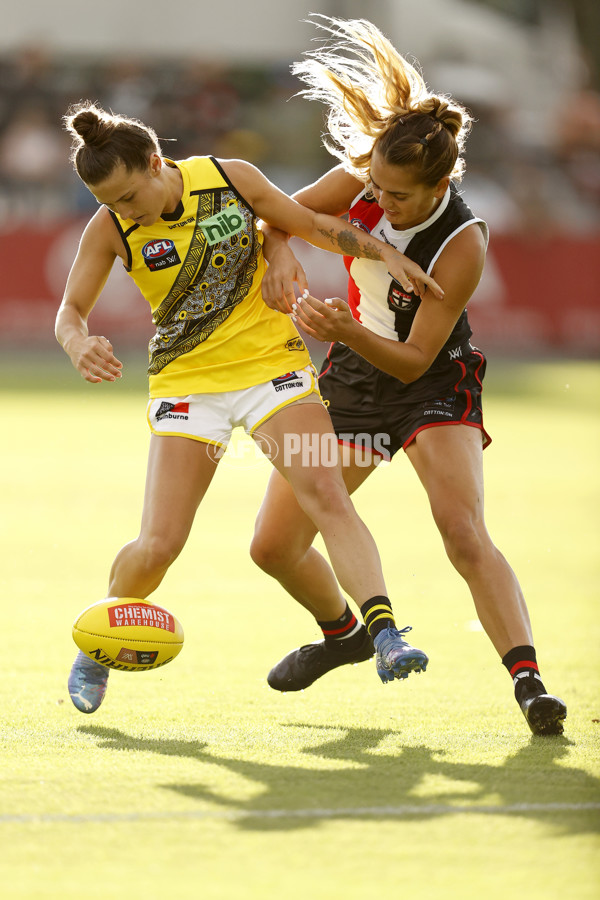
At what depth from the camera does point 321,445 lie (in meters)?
4.69

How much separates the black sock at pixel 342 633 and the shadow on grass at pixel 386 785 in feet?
2.58

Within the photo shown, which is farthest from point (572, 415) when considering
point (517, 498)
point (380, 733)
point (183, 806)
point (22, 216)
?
point (183, 806)

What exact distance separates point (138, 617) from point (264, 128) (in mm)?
19429

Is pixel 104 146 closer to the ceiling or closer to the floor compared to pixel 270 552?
closer to the ceiling

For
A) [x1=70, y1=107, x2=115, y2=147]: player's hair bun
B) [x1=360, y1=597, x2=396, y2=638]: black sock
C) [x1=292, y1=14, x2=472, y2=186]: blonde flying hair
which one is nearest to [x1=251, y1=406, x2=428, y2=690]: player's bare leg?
[x1=360, y1=597, x2=396, y2=638]: black sock

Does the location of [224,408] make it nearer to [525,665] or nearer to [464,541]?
[464,541]

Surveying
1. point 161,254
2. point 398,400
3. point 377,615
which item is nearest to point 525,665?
point 377,615

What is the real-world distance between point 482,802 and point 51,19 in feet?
70.5

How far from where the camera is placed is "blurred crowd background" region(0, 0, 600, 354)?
19.8 metres

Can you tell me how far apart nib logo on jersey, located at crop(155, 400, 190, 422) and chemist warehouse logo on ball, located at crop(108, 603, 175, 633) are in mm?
698

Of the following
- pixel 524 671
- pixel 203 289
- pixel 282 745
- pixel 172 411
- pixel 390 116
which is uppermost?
pixel 390 116

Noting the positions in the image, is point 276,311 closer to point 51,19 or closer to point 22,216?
point 22,216

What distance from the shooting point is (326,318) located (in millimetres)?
4410

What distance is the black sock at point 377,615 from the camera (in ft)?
14.0
